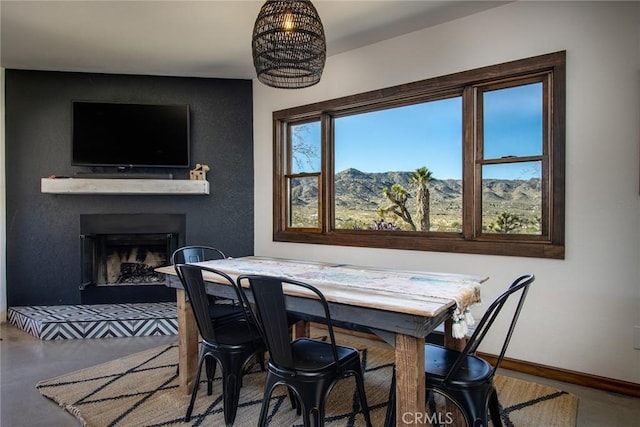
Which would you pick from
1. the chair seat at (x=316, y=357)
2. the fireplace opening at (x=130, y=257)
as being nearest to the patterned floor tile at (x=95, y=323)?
the fireplace opening at (x=130, y=257)

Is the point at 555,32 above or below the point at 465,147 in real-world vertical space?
above

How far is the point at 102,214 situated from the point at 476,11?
403 centimetres

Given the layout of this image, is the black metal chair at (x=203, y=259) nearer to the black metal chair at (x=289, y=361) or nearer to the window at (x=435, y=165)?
the black metal chair at (x=289, y=361)

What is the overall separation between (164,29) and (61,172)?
6.66ft

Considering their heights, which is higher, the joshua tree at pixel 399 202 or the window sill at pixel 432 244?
the joshua tree at pixel 399 202

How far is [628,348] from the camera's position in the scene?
226 cm

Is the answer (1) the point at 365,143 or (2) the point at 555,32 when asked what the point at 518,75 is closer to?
(2) the point at 555,32

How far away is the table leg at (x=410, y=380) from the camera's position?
1423 mm

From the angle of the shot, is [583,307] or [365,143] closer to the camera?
[583,307]

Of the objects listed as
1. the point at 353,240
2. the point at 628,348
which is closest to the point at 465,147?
the point at 353,240

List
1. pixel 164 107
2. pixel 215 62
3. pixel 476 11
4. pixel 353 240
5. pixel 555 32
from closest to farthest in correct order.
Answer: pixel 555 32
pixel 476 11
pixel 353 240
pixel 215 62
pixel 164 107

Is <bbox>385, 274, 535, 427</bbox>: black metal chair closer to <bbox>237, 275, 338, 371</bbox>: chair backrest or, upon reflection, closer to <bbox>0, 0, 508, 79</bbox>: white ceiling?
<bbox>237, 275, 338, 371</bbox>: chair backrest

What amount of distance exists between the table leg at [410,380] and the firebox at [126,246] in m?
3.23

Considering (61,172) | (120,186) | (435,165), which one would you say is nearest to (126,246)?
(120,186)
